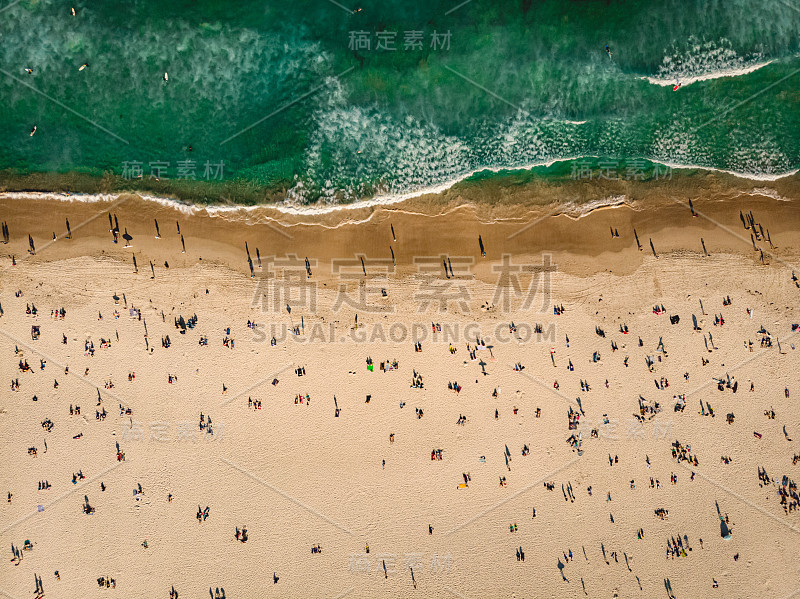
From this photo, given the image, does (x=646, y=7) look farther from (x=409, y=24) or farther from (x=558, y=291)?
(x=558, y=291)

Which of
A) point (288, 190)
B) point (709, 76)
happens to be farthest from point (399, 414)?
point (709, 76)

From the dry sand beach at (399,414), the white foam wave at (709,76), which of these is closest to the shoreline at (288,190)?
the dry sand beach at (399,414)

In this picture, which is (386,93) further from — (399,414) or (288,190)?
(399,414)

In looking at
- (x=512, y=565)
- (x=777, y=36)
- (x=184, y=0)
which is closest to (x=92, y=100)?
(x=184, y=0)

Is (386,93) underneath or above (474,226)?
above

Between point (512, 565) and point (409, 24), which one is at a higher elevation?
point (409, 24)

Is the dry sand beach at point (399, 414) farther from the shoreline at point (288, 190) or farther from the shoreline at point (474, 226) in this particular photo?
the shoreline at point (288, 190)
